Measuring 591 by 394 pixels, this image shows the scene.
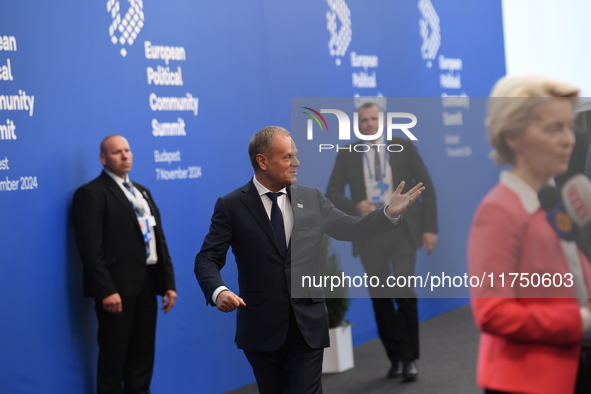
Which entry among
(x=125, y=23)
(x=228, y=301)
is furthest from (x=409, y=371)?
(x=125, y=23)

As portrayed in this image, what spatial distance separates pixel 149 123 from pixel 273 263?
7.92ft

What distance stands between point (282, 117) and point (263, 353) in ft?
11.3

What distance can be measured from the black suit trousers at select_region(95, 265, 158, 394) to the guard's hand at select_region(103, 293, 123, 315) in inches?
2.8

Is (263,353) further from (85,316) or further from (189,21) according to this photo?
(189,21)

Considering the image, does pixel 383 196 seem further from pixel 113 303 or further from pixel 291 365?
pixel 113 303

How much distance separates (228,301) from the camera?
278cm

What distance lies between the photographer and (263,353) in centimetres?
308

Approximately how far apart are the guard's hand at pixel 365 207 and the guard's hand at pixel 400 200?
65mm

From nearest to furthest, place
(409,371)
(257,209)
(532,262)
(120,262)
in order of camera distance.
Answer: (532,262)
(257,209)
(120,262)
(409,371)

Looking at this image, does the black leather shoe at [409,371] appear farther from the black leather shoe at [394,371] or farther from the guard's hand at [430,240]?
the guard's hand at [430,240]

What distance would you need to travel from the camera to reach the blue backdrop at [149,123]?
4.38 m

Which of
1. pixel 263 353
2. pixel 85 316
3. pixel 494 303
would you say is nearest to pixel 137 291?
pixel 85 316

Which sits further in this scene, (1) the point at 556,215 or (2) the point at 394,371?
(2) the point at 394,371

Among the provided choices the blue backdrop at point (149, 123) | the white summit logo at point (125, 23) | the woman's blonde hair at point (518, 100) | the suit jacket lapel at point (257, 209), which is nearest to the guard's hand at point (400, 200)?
the blue backdrop at point (149, 123)
